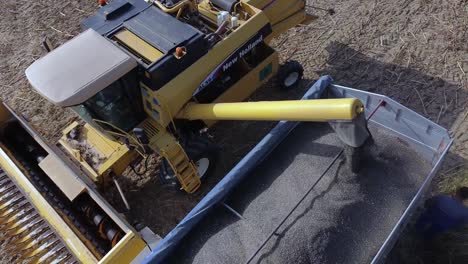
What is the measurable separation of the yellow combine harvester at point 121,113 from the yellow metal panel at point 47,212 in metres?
0.01

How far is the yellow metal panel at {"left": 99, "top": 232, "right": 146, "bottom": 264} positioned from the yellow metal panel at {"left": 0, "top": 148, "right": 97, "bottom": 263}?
26 cm

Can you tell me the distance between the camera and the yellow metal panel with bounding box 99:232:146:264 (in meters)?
4.87

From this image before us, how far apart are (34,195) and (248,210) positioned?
2.68 metres

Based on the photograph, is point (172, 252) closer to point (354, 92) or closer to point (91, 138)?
point (91, 138)

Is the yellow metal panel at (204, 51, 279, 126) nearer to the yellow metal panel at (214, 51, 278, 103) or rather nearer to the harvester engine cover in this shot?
the yellow metal panel at (214, 51, 278, 103)

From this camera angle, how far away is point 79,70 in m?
5.10

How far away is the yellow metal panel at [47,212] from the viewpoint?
16.8 ft

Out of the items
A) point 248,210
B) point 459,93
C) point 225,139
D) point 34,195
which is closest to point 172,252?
point 248,210

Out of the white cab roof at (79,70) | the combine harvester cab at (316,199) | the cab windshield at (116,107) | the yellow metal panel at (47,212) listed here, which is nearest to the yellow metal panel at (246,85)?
the cab windshield at (116,107)

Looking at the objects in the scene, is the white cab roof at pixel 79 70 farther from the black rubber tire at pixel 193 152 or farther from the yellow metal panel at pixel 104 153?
the black rubber tire at pixel 193 152

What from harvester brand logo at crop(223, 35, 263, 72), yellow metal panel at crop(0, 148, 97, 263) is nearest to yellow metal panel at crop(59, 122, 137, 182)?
yellow metal panel at crop(0, 148, 97, 263)

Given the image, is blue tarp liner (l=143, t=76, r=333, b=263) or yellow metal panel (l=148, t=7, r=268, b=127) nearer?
blue tarp liner (l=143, t=76, r=333, b=263)

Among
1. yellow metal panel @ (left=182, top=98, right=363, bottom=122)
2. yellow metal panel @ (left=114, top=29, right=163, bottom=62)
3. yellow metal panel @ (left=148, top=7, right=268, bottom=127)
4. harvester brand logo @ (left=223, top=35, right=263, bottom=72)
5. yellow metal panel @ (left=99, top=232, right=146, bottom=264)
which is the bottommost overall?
yellow metal panel @ (left=99, top=232, right=146, bottom=264)

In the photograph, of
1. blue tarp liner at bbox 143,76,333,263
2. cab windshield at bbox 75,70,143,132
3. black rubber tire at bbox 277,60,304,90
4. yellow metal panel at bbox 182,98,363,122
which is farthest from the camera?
black rubber tire at bbox 277,60,304,90
